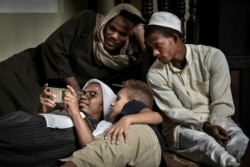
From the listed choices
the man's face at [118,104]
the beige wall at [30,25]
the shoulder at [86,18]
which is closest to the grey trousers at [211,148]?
the man's face at [118,104]

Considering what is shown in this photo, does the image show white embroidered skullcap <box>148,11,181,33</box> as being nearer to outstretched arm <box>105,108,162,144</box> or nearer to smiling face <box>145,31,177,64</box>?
smiling face <box>145,31,177,64</box>

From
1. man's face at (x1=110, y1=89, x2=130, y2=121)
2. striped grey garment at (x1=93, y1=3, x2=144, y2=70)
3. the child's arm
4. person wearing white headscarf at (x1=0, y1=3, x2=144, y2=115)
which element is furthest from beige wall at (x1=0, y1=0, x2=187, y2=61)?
the child's arm

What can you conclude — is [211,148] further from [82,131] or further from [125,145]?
[82,131]

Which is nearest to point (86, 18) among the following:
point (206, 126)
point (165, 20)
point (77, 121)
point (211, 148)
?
point (165, 20)

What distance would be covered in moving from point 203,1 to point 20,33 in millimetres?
1409

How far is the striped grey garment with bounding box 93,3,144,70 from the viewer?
2.44 meters

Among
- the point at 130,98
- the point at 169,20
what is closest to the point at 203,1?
the point at 169,20

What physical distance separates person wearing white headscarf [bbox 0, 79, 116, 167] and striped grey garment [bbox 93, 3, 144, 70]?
25.0 inches

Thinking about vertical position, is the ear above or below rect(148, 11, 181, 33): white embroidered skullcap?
below

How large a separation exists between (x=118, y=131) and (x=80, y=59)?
89 centimetres

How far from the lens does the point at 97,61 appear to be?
2529 millimetres

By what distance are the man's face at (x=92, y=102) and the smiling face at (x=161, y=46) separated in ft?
1.09

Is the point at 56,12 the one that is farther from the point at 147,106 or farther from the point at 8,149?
the point at 8,149

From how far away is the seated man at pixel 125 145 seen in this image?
166cm
